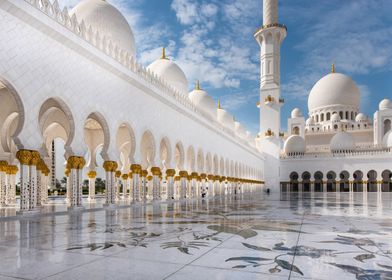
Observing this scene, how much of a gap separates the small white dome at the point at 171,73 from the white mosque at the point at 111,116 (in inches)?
2.1

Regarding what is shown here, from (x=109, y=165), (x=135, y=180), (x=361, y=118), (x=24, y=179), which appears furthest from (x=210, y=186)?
(x=361, y=118)

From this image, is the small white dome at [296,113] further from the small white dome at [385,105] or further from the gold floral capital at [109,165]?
the gold floral capital at [109,165]

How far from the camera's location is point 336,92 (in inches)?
1309

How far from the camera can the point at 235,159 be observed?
2253cm

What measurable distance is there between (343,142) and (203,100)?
16.3m

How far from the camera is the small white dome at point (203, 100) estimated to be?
1977 centimetres

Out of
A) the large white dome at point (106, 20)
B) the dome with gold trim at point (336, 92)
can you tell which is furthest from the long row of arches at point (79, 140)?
the dome with gold trim at point (336, 92)

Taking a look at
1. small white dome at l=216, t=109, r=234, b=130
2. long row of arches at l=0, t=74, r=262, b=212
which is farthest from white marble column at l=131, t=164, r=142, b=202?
small white dome at l=216, t=109, r=234, b=130

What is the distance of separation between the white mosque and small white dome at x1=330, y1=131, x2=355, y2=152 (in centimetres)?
80

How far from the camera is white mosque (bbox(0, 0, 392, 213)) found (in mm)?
6375

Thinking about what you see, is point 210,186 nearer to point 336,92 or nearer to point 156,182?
point 156,182

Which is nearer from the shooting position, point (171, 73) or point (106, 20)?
point (106, 20)

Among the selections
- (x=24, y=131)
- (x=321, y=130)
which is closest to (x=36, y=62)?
(x=24, y=131)

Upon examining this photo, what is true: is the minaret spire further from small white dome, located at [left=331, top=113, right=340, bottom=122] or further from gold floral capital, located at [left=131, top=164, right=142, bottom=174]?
gold floral capital, located at [left=131, top=164, right=142, bottom=174]
